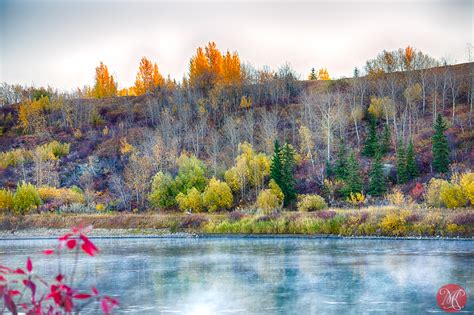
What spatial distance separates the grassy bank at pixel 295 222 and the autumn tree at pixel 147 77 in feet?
147

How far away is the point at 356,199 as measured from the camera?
133 ft

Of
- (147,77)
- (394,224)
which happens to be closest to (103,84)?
(147,77)

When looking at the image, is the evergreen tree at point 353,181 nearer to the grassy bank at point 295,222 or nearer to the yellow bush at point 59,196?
the grassy bank at point 295,222

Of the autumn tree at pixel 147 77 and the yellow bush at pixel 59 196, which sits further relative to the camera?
the autumn tree at pixel 147 77

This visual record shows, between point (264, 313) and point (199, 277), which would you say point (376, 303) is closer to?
point (264, 313)

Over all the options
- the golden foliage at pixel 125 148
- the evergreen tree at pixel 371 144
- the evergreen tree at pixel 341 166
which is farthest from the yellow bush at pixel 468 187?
the golden foliage at pixel 125 148

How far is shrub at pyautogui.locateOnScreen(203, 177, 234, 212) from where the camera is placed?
139ft

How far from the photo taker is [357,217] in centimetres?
3356

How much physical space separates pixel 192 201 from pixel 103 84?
188 feet

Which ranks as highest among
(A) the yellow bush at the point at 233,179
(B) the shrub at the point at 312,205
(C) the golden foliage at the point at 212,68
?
(C) the golden foliage at the point at 212,68

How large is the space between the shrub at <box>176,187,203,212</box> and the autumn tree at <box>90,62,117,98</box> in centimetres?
5448

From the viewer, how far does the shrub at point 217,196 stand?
42.3 m

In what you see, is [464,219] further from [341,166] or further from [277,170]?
[277,170]

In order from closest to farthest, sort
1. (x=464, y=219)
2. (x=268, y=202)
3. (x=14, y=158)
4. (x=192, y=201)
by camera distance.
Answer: (x=464, y=219)
(x=268, y=202)
(x=192, y=201)
(x=14, y=158)
